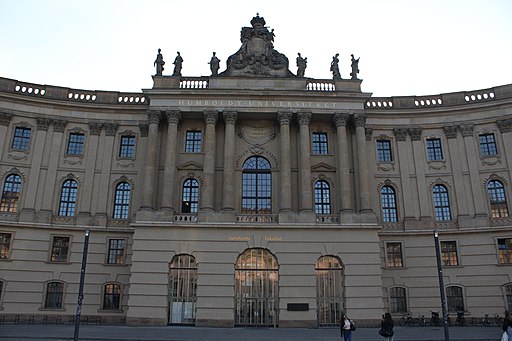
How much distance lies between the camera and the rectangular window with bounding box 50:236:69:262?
3828 cm

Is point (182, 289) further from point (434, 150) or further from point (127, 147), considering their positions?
point (434, 150)

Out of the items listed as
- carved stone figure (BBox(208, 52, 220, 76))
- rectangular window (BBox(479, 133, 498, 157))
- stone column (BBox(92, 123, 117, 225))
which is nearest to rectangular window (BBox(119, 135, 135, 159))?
stone column (BBox(92, 123, 117, 225))

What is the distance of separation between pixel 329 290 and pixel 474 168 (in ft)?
57.1

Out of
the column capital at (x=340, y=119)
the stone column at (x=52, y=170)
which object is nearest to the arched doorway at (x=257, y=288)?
the column capital at (x=340, y=119)

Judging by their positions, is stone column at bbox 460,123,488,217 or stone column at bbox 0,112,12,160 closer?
stone column at bbox 460,123,488,217

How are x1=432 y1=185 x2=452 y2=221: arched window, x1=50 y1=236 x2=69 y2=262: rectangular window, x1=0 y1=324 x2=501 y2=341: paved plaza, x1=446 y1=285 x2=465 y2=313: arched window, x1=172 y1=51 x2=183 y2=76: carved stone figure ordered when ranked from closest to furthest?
1. x1=0 y1=324 x2=501 y2=341: paved plaza
2. x1=446 y1=285 x2=465 y2=313: arched window
3. x1=50 y1=236 x2=69 y2=262: rectangular window
4. x1=432 y1=185 x2=452 y2=221: arched window
5. x1=172 y1=51 x2=183 y2=76: carved stone figure

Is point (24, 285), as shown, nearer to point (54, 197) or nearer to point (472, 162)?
point (54, 197)


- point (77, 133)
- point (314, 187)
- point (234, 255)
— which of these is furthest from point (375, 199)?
point (77, 133)

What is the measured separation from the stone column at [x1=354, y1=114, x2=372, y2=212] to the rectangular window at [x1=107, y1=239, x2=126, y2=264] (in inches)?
802

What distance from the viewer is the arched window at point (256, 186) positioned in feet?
128

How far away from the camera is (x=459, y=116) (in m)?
42.1

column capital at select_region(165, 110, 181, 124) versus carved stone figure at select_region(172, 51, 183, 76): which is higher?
carved stone figure at select_region(172, 51, 183, 76)

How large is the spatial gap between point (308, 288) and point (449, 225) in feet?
47.8

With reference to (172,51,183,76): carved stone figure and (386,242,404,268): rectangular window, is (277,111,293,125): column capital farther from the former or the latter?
(386,242,404,268): rectangular window
